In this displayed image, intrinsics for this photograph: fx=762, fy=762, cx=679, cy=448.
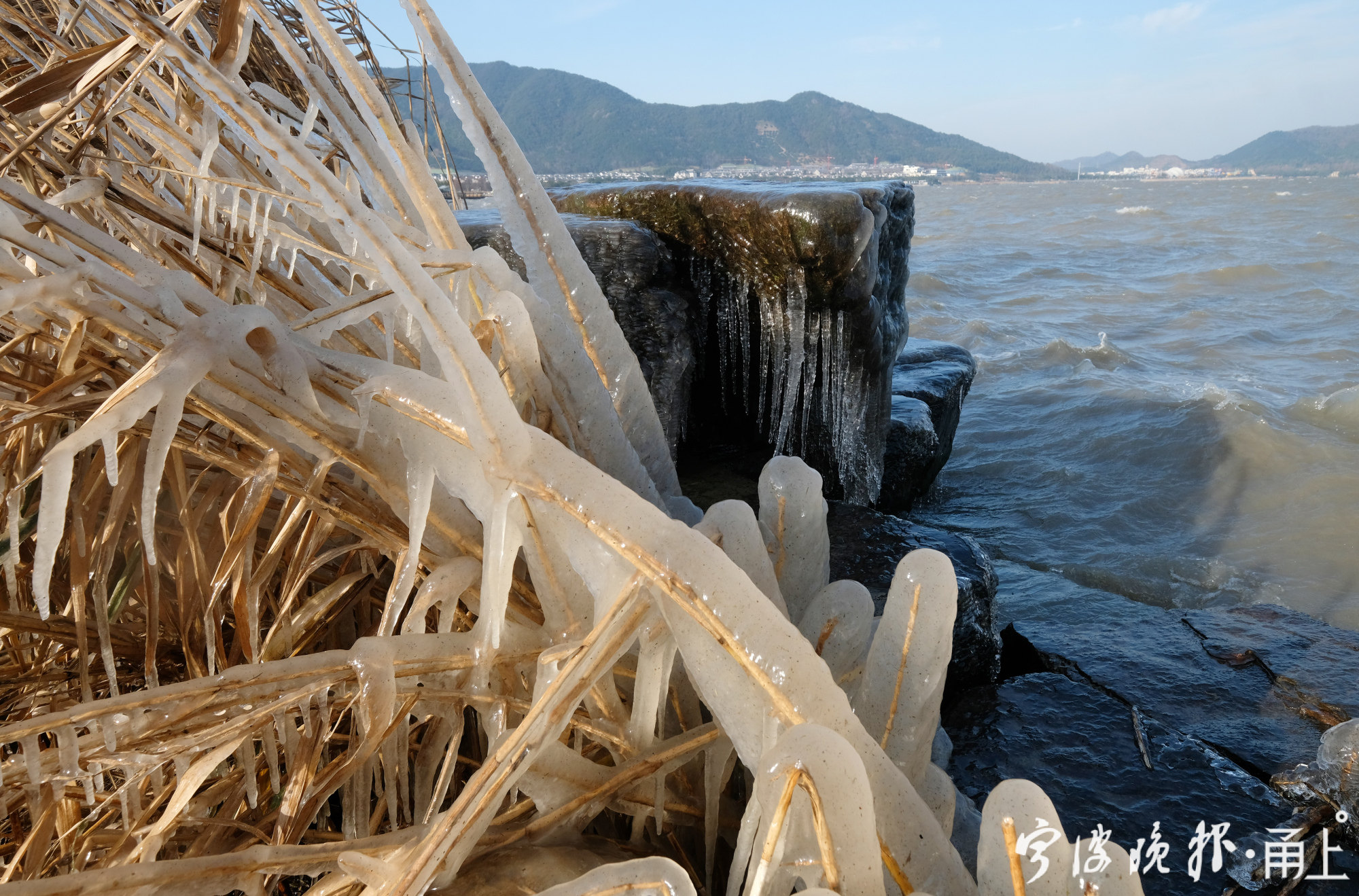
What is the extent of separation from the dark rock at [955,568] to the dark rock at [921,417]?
1.54 m

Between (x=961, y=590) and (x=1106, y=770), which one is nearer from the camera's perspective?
(x=1106, y=770)

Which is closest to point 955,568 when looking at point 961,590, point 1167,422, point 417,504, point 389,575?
point 961,590

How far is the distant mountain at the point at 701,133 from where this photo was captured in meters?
85.4

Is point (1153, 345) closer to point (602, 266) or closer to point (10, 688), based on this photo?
point (602, 266)

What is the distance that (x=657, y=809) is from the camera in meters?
1.03

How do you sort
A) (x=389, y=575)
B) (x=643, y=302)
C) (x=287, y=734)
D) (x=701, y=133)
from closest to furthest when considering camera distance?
(x=287, y=734) → (x=389, y=575) → (x=643, y=302) → (x=701, y=133)

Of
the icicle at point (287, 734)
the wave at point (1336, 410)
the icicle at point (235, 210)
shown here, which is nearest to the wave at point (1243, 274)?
the wave at point (1336, 410)

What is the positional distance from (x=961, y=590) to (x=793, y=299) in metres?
1.96

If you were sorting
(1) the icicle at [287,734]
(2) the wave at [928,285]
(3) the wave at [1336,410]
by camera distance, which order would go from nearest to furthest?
(1) the icicle at [287,734] < (3) the wave at [1336,410] < (2) the wave at [928,285]

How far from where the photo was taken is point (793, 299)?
4.23 m

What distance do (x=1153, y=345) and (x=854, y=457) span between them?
809cm

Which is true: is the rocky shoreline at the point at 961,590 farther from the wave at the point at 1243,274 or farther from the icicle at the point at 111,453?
the wave at the point at 1243,274

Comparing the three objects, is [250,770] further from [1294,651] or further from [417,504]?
[1294,651]

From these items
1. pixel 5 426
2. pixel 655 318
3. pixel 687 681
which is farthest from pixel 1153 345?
pixel 5 426
